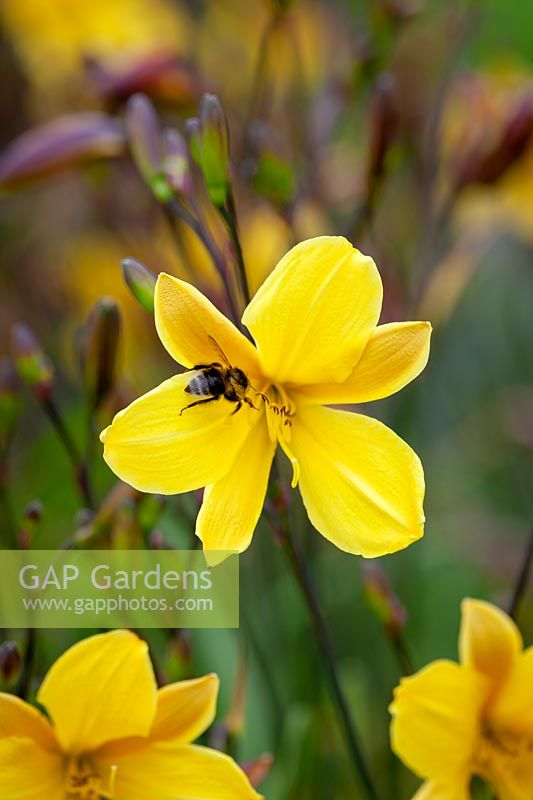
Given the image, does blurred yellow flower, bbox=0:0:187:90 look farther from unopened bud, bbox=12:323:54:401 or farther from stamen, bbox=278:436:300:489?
stamen, bbox=278:436:300:489

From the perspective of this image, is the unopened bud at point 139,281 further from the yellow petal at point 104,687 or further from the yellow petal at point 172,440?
the yellow petal at point 104,687

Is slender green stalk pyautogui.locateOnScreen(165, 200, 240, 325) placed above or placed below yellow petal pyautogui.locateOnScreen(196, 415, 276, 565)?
above

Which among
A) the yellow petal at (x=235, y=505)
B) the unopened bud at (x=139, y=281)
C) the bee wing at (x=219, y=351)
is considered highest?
the unopened bud at (x=139, y=281)

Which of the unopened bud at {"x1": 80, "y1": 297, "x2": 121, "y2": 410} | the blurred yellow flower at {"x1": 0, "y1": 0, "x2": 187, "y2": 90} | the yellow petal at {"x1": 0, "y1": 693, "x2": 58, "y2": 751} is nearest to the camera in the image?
the yellow petal at {"x1": 0, "y1": 693, "x2": 58, "y2": 751}

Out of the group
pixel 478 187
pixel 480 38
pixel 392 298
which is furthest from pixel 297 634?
pixel 480 38

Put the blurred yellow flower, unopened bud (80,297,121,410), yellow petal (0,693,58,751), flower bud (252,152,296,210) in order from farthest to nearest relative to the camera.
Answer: the blurred yellow flower < flower bud (252,152,296,210) < unopened bud (80,297,121,410) < yellow petal (0,693,58,751)

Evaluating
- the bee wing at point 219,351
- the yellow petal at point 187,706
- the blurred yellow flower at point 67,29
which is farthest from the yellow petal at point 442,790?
the blurred yellow flower at point 67,29

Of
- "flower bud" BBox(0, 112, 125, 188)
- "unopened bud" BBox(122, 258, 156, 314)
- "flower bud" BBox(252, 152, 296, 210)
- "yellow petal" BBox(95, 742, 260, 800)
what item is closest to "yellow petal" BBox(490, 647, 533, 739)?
"yellow petal" BBox(95, 742, 260, 800)
